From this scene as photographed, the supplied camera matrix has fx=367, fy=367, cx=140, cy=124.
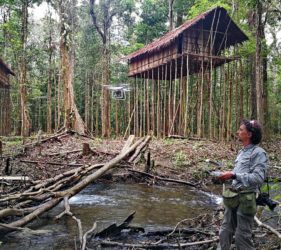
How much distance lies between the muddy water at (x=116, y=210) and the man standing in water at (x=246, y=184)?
9.43ft

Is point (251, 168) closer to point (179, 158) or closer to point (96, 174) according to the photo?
point (96, 174)

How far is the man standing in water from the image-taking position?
15.0 feet

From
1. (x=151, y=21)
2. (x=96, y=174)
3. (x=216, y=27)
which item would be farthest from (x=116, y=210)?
(x=151, y=21)

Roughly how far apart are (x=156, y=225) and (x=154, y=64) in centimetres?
1565

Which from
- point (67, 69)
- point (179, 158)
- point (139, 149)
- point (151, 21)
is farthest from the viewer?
point (151, 21)

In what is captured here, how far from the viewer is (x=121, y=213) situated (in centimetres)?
862

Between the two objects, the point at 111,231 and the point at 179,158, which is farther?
the point at 179,158

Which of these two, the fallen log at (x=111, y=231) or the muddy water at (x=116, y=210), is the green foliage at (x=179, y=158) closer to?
the muddy water at (x=116, y=210)

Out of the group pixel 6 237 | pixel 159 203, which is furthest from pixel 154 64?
pixel 6 237

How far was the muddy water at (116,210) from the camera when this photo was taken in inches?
255

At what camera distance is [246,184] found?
4.55m

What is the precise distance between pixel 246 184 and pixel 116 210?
496 cm

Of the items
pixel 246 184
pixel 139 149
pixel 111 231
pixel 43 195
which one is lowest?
pixel 111 231

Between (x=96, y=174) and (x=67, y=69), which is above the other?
(x=67, y=69)
